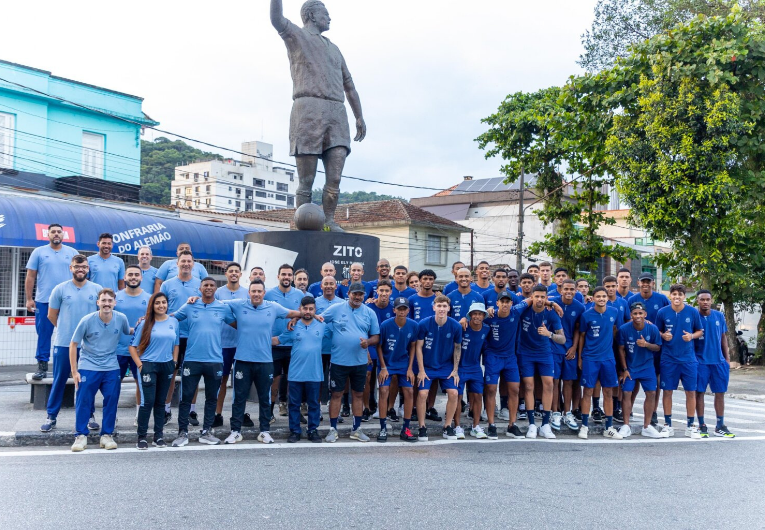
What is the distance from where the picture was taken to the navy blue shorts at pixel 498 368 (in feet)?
28.8

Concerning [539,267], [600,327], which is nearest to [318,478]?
[600,327]

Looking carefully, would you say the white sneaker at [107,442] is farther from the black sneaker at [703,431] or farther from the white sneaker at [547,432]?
the black sneaker at [703,431]

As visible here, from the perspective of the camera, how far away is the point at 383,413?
8422mm

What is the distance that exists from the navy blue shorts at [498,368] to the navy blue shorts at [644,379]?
5.36 feet

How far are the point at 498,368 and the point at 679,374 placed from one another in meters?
2.55

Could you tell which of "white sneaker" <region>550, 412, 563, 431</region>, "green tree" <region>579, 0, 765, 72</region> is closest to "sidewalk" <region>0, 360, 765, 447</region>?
"white sneaker" <region>550, 412, 563, 431</region>

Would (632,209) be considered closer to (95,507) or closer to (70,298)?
Answer: (70,298)

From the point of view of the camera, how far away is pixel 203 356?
7.59 m

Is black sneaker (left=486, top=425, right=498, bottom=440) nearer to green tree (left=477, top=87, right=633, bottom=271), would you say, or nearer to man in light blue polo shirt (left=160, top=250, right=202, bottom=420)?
man in light blue polo shirt (left=160, top=250, right=202, bottom=420)

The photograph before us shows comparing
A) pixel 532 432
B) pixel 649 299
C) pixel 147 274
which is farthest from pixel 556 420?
pixel 147 274

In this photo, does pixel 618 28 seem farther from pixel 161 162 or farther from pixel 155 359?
pixel 161 162

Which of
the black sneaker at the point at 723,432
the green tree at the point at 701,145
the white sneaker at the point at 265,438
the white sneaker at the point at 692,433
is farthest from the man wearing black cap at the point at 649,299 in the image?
the green tree at the point at 701,145

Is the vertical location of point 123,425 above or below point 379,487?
above

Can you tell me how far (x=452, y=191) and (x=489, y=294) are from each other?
40876 millimetres
